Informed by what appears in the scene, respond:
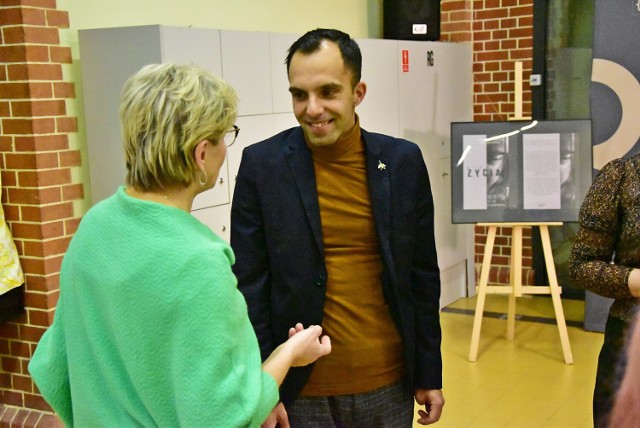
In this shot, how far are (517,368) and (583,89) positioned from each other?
Result: 2.54m

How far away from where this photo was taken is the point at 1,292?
11.9 ft

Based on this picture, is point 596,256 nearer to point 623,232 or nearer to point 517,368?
point 623,232

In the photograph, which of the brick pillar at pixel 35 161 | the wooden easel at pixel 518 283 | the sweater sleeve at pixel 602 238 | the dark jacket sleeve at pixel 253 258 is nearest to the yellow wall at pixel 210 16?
the brick pillar at pixel 35 161

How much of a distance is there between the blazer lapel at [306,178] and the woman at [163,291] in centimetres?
60

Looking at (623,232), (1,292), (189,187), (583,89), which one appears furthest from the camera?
(583,89)

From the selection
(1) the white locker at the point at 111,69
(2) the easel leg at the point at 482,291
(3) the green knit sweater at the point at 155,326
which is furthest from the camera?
(2) the easel leg at the point at 482,291

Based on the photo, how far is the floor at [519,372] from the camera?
418 centimetres

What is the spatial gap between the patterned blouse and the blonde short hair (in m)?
1.22

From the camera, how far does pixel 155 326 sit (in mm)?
1414

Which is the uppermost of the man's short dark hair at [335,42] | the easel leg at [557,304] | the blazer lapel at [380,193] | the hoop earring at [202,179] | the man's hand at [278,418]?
the man's short dark hair at [335,42]

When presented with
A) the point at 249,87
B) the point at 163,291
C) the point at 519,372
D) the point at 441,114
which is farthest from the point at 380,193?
the point at 441,114

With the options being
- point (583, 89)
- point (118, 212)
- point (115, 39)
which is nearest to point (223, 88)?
point (118, 212)

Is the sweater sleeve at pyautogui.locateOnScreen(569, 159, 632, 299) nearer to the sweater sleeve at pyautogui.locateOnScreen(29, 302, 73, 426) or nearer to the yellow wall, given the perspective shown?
the sweater sleeve at pyautogui.locateOnScreen(29, 302, 73, 426)

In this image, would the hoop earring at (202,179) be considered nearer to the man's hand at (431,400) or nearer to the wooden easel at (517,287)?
the man's hand at (431,400)
